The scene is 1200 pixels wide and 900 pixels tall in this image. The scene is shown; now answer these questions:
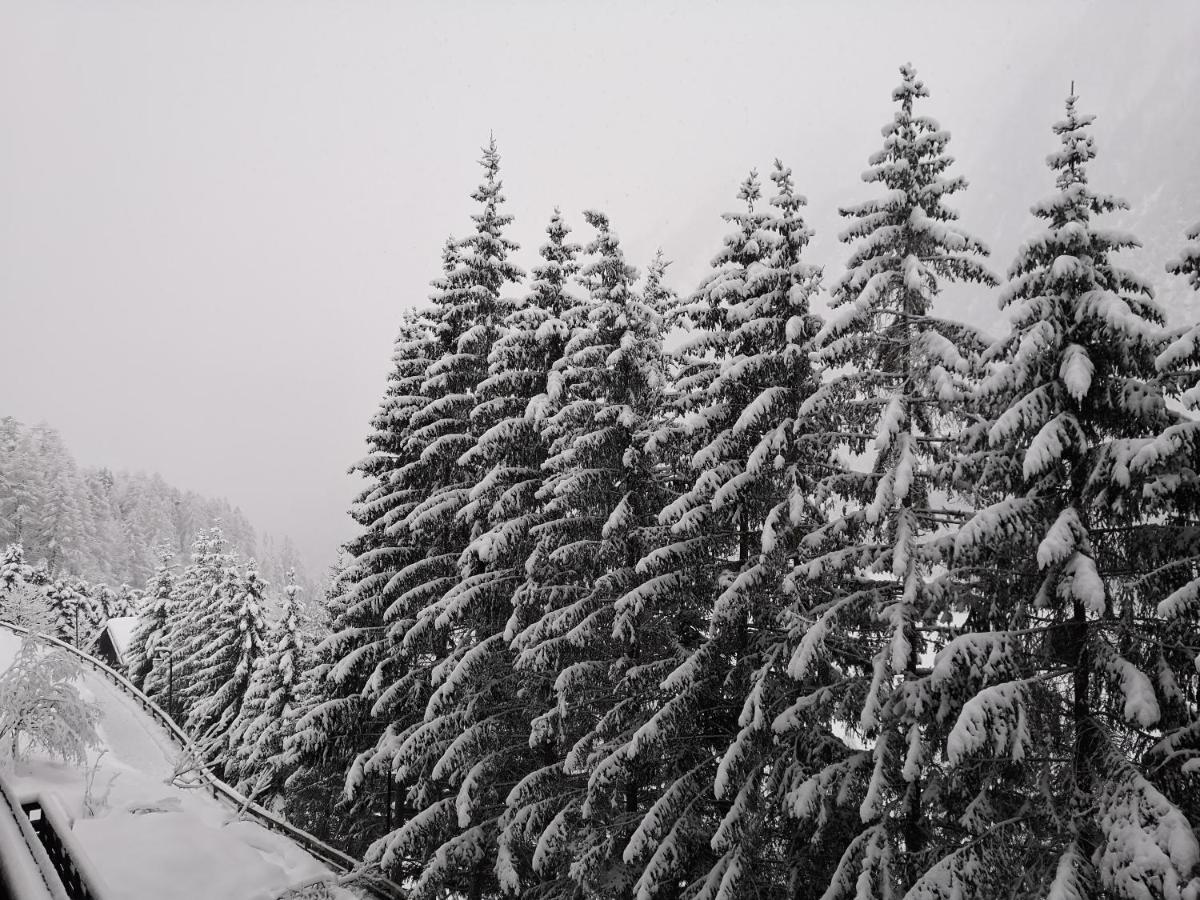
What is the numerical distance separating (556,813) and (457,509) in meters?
6.40

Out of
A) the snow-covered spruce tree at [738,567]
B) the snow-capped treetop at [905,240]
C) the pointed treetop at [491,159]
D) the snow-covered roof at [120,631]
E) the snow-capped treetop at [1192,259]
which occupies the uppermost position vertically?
the pointed treetop at [491,159]

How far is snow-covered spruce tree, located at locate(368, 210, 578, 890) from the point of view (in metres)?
13.5

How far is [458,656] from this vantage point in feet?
47.8

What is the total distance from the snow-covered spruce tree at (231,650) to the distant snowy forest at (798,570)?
606 inches

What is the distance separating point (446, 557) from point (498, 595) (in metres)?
2.11

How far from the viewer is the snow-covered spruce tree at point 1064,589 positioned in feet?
23.5

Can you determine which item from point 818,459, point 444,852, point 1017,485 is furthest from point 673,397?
point 444,852

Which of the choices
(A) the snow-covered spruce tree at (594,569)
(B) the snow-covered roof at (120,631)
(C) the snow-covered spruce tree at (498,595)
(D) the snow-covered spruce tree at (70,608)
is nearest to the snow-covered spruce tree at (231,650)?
(C) the snow-covered spruce tree at (498,595)

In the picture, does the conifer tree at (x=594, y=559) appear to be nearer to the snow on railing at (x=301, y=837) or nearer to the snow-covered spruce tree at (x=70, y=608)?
the snow on railing at (x=301, y=837)

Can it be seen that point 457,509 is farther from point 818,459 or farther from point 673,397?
point 818,459

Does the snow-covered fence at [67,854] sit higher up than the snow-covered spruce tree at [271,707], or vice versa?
the snow-covered fence at [67,854]

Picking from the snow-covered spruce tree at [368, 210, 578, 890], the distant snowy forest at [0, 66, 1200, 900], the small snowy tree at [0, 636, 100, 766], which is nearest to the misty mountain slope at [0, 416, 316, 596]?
the small snowy tree at [0, 636, 100, 766]

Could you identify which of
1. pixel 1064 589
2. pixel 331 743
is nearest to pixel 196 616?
pixel 331 743

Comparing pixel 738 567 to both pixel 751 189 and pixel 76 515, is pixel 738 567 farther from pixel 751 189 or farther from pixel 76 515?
pixel 76 515
